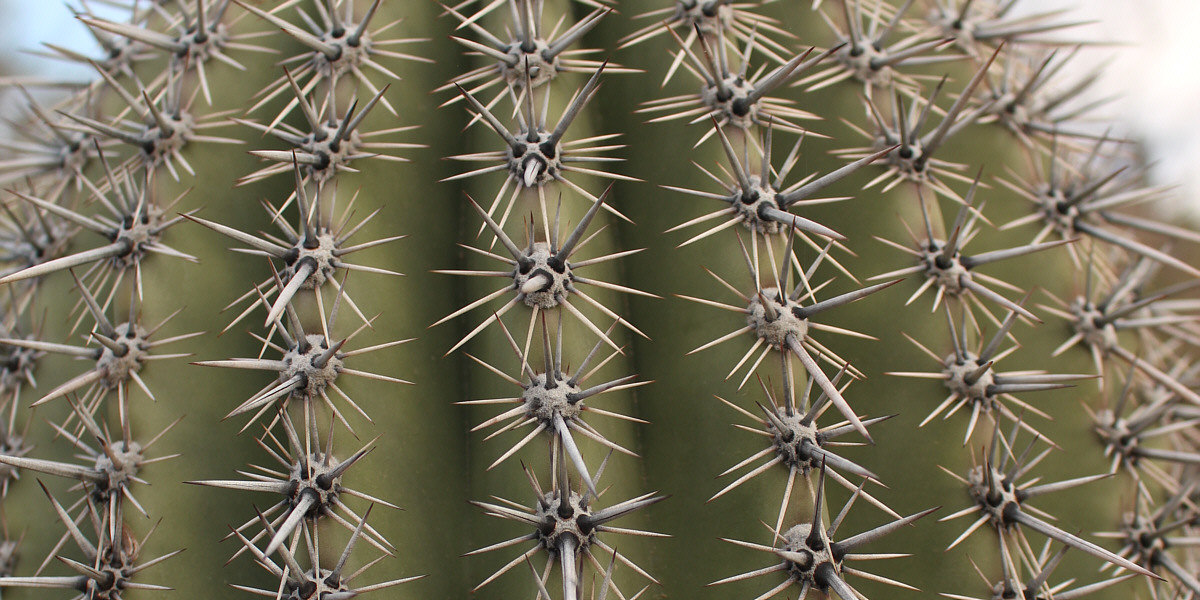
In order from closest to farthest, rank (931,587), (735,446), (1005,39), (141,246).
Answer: (735,446) → (931,587) → (141,246) → (1005,39)

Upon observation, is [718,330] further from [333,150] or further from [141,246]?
[141,246]

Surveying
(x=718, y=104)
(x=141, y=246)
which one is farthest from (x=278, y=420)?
(x=718, y=104)

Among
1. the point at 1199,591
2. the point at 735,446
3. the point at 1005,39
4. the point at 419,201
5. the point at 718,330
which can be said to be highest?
the point at 1005,39

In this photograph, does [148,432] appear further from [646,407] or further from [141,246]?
[646,407]

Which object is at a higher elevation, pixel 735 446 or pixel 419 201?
pixel 419 201

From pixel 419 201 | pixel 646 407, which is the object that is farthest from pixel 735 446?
pixel 419 201

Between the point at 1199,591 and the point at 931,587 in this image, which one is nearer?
the point at 931,587

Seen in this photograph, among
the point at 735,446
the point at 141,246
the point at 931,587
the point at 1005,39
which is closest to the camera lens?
the point at 735,446
